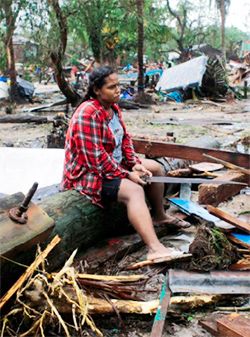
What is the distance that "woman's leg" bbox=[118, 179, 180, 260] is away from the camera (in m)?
3.23

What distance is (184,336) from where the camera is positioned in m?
2.56

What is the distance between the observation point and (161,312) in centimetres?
257

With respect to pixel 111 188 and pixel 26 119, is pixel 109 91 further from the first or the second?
pixel 26 119

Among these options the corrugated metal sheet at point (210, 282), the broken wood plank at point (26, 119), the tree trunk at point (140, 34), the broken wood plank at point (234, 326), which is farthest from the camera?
the tree trunk at point (140, 34)

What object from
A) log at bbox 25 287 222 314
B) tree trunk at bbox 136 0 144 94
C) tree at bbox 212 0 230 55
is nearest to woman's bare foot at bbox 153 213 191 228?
log at bbox 25 287 222 314

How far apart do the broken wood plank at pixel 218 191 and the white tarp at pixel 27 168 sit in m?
1.60

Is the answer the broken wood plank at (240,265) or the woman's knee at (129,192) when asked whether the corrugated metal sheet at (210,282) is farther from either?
the woman's knee at (129,192)

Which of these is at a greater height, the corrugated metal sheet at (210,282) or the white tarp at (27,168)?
the white tarp at (27,168)

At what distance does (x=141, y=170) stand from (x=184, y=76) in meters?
13.8

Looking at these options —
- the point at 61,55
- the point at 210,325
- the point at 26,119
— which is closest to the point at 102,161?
the point at 210,325

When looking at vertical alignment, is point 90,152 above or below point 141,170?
above

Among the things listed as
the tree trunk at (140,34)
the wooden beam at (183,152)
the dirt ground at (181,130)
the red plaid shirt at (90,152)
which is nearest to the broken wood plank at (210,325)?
the dirt ground at (181,130)

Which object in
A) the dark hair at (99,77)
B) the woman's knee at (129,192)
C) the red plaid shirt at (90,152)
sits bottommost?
the woman's knee at (129,192)

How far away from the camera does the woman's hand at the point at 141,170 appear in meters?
3.79
